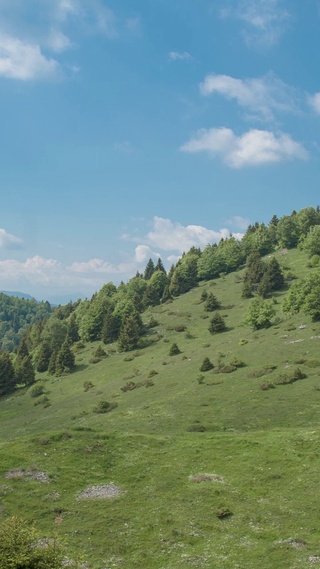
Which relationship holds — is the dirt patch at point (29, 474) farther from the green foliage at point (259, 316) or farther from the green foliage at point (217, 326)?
the green foliage at point (217, 326)

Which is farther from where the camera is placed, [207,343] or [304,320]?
[207,343]

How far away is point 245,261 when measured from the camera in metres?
195

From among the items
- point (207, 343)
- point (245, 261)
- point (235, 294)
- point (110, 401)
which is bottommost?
point (110, 401)

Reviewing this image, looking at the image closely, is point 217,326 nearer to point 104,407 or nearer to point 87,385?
point 87,385

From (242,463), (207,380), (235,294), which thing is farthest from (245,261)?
(242,463)

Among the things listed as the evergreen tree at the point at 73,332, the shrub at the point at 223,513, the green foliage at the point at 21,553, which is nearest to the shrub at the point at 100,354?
the evergreen tree at the point at 73,332

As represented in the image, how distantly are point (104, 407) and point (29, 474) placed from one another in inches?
1487

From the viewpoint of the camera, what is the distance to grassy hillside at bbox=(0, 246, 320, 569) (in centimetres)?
2748

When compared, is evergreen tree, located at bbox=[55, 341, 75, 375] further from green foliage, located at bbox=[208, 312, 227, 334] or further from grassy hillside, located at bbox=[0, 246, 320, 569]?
grassy hillside, located at bbox=[0, 246, 320, 569]

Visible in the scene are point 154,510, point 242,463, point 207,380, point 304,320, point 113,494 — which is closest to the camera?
point 154,510

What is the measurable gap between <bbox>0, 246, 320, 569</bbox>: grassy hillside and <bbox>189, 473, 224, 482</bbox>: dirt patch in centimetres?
19

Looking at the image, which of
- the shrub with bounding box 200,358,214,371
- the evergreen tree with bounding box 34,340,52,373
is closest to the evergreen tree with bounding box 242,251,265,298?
the shrub with bounding box 200,358,214,371

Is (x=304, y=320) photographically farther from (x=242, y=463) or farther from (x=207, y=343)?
(x=242, y=463)

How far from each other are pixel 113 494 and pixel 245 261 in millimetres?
167759
